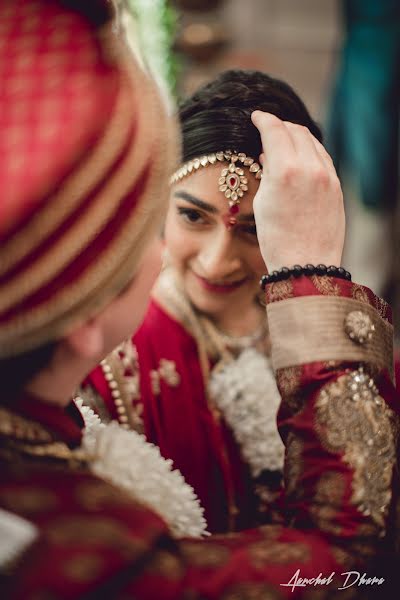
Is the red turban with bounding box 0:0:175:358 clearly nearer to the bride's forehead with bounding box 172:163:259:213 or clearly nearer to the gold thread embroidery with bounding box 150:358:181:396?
the bride's forehead with bounding box 172:163:259:213

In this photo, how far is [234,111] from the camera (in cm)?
94

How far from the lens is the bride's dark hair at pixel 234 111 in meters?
0.93

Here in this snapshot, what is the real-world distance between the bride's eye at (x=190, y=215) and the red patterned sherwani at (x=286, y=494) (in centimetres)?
28

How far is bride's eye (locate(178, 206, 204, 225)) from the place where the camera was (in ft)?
3.25

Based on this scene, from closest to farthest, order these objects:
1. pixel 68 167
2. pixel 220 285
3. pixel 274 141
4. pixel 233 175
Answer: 1. pixel 68 167
2. pixel 274 141
3. pixel 233 175
4. pixel 220 285

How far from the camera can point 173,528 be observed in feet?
2.38

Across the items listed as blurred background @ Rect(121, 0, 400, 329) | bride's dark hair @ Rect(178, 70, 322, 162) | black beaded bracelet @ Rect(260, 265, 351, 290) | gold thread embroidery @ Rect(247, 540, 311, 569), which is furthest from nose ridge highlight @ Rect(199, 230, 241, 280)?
blurred background @ Rect(121, 0, 400, 329)

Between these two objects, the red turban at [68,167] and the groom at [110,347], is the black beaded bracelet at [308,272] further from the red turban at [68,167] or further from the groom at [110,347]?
the red turban at [68,167]

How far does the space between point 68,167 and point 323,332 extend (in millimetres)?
333

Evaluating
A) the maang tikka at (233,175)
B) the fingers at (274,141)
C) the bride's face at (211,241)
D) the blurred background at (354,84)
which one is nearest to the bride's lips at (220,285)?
the bride's face at (211,241)

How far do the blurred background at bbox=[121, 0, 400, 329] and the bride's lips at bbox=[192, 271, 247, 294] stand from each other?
816 millimetres

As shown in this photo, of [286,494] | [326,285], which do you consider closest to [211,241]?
[326,285]

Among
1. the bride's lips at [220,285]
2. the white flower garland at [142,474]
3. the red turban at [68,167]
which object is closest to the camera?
the red turban at [68,167]

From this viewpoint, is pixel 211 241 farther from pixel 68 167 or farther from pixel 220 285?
pixel 68 167
